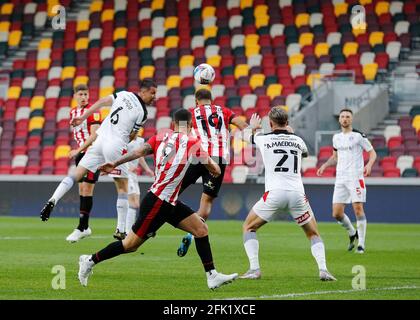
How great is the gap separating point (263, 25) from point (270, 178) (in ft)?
74.5

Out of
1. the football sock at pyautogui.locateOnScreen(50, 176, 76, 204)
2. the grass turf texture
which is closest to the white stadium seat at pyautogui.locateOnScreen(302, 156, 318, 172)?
the grass turf texture

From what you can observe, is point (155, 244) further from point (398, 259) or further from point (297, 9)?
point (297, 9)

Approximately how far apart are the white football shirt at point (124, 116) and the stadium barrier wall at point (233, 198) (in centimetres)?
1151

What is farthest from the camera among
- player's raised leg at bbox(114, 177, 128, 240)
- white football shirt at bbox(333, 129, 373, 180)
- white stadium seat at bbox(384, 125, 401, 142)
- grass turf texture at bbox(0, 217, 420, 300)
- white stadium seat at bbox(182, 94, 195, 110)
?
white stadium seat at bbox(182, 94, 195, 110)

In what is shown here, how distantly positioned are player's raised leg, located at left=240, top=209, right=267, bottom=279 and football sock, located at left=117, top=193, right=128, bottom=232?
474 centimetres

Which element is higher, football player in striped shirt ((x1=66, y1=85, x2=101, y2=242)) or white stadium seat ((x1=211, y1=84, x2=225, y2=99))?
white stadium seat ((x1=211, y1=84, x2=225, y2=99))

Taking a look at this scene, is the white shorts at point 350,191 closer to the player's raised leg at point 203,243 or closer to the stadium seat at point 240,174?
the player's raised leg at point 203,243

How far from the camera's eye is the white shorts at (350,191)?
1555 cm

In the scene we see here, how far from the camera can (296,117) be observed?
26.9m

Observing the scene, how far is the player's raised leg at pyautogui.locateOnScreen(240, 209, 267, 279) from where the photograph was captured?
1094cm

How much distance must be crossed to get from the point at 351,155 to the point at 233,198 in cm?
995

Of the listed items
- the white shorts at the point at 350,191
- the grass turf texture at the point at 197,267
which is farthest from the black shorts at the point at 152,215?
the white shorts at the point at 350,191

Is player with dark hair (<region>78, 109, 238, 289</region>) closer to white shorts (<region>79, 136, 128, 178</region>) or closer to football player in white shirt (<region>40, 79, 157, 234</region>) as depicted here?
football player in white shirt (<region>40, 79, 157, 234</region>)
